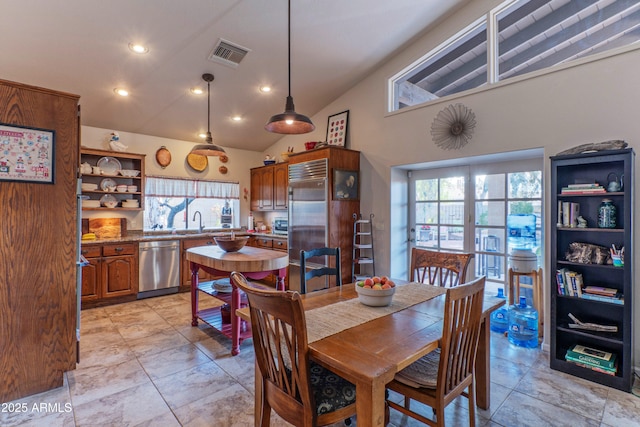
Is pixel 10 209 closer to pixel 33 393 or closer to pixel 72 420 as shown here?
pixel 33 393

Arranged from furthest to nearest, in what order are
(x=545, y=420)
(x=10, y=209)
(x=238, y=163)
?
(x=238, y=163) → (x=10, y=209) → (x=545, y=420)

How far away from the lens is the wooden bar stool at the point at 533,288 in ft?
10.4

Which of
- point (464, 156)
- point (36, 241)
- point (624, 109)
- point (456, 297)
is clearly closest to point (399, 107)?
point (464, 156)

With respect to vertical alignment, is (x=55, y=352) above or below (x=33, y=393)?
above

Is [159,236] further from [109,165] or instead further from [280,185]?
[280,185]

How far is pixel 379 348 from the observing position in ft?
4.44

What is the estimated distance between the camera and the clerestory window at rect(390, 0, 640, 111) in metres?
2.78

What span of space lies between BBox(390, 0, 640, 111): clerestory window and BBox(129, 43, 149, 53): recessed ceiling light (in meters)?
2.96

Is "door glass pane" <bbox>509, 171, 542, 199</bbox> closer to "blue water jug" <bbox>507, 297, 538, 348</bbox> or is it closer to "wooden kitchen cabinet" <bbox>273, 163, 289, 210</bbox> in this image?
"blue water jug" <bbox>507, 297, 538, 348</bbox>

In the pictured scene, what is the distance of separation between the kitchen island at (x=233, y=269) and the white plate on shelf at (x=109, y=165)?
2380mm

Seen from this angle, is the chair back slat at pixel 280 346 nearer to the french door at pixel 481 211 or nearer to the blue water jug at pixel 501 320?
the blue water jug at pixel 501 320

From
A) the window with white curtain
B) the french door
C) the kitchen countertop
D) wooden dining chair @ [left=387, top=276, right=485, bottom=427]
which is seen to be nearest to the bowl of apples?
wooden dining chair @ [left=387, top=276, right=485, bottom=427]

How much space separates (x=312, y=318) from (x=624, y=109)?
9.79 feet

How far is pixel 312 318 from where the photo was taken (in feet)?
5.57
